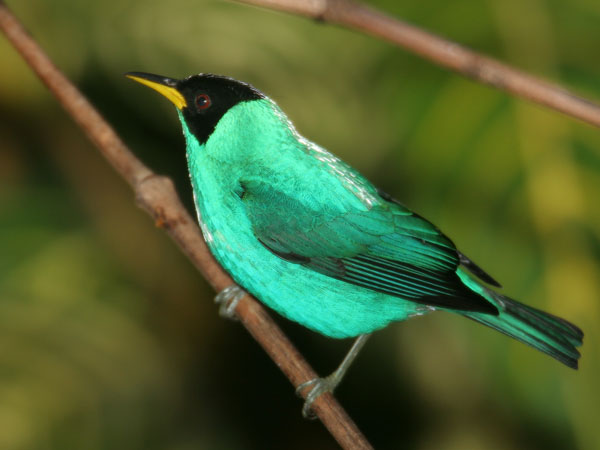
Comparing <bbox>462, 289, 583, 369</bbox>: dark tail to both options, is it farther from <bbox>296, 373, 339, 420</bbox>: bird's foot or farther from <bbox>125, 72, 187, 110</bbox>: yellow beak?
<bbox>125, 72, 187, 110</bbox>: yellow beak

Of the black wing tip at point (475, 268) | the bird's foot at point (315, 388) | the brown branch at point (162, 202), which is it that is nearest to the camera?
the brown branch at point (162, 202)

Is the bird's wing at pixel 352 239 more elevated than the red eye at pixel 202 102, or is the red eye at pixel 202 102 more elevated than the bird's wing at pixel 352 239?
the red eye at pixel 202 102

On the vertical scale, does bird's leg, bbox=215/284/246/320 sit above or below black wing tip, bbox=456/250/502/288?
below

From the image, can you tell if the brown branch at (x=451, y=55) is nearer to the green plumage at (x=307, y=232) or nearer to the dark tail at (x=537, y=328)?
the green plumage at (x=307, y=232)

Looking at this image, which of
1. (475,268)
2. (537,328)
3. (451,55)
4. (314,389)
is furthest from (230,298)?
(451,55)

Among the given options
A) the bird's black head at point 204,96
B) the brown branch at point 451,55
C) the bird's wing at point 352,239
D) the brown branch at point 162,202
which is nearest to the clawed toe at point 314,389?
the brown branch at point 162,202

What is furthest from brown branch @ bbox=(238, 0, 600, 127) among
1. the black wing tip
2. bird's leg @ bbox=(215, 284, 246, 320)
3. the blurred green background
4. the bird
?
the blurred green background

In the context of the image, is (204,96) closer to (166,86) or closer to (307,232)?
(166,86)
